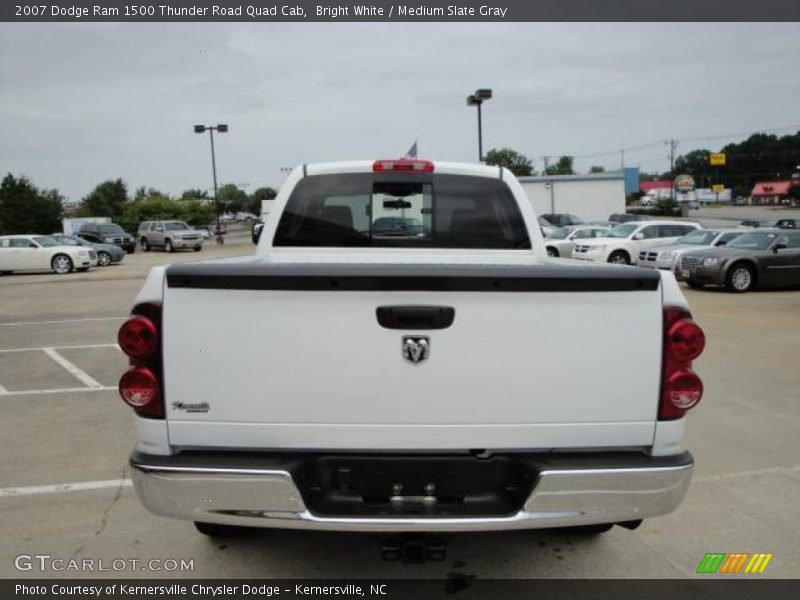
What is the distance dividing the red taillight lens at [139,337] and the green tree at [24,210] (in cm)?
6225

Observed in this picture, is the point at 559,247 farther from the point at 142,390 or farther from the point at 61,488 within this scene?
the point at 142,390

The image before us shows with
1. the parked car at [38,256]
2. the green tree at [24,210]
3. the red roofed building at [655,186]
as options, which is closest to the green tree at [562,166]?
the red roofed building at [655,186]

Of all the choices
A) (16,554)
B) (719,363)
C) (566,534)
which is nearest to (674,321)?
(566,534)

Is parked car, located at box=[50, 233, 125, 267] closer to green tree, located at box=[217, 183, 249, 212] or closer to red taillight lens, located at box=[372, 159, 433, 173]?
red taillight lens, located at box=[372, 159, 433, 173]

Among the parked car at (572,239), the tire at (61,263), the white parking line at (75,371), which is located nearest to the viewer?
the white parking line at (75,371)

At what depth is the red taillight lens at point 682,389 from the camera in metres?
2.51

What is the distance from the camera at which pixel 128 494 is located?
415 cm

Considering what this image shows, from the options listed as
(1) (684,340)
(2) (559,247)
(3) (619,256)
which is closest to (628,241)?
(3) (619,256)

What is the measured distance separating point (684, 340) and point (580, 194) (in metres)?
51.9

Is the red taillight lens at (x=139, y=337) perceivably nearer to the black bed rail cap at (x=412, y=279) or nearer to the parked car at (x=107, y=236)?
the black bed rail cap at (x=412, y=279)

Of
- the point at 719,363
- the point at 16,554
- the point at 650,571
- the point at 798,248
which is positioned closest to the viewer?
the point at 650,571

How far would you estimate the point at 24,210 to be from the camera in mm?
57125

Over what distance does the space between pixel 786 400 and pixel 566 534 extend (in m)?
3.81

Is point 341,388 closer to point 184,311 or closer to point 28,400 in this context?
point 184,311
